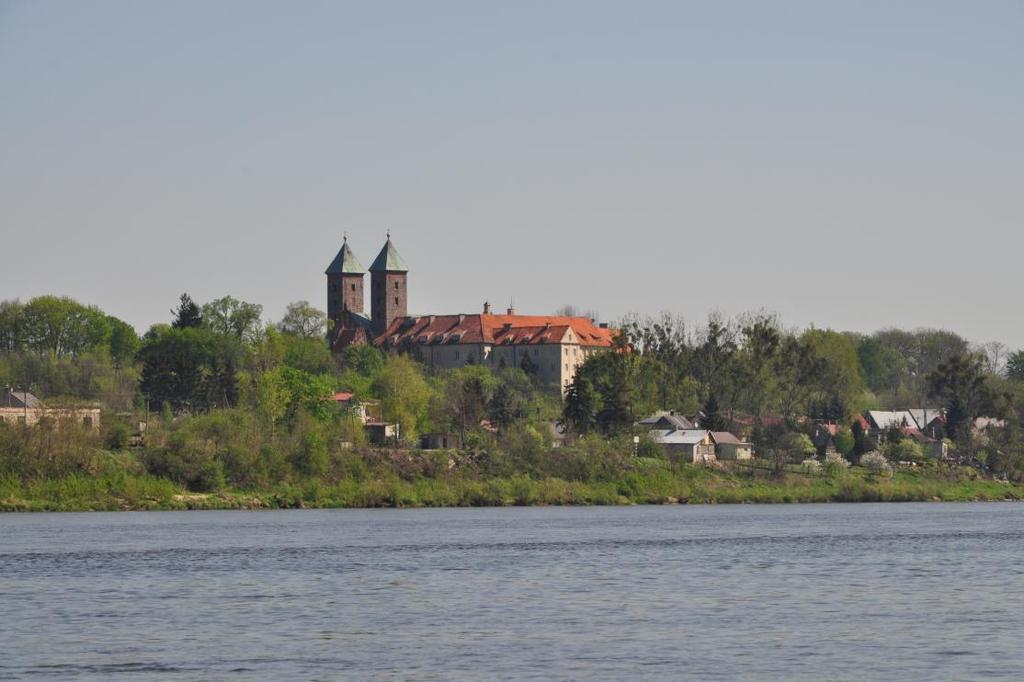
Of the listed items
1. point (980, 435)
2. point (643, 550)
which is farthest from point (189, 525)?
point (980, 435)

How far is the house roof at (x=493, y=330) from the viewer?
180 m

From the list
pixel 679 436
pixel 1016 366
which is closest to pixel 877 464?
pixel 679 436

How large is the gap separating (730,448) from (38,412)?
47.0m

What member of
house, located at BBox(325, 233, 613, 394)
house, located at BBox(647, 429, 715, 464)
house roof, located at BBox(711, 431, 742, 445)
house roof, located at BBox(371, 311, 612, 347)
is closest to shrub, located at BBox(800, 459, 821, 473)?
house, located at BBox(647, 429, 715, 464)

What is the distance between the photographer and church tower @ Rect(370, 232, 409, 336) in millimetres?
195750

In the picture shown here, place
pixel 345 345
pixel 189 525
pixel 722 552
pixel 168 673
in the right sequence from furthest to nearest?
pixel 345 345, pixel 189 525, pixel 722 552, pixel 168 673

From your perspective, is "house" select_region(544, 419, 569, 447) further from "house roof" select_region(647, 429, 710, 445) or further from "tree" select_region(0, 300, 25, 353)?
"tree" select_region(0, 300, 25, 353)

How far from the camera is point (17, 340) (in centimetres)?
16088

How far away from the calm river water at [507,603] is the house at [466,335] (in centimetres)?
11167

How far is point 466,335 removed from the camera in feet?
599

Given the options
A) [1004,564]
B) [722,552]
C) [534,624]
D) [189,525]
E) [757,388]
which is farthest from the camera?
[757,388]

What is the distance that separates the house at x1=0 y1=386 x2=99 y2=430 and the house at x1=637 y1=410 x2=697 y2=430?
127ft

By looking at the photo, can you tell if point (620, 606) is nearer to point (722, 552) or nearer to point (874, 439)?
point (722, 552)

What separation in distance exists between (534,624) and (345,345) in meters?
156
